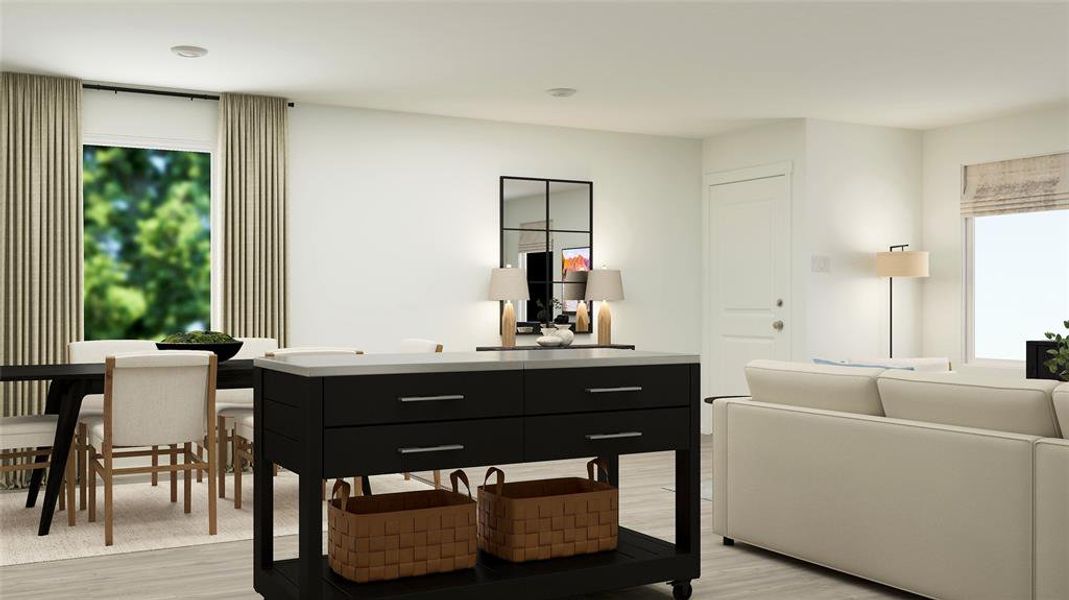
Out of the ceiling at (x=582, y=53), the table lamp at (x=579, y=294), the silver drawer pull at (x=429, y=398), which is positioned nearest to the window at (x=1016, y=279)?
the ceiling at (x=582, y=53)

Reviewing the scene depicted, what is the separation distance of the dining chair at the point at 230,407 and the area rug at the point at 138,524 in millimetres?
193

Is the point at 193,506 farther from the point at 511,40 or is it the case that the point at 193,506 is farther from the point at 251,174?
the point at 511,40

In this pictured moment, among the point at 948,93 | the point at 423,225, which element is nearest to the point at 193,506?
the point at 423,225

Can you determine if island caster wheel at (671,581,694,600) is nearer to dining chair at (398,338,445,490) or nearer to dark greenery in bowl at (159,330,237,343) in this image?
dining chair at (398,338,445,490)

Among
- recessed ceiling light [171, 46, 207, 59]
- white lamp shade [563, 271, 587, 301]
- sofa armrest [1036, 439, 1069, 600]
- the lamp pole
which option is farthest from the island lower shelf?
the lamp pole

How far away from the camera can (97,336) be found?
339 inches

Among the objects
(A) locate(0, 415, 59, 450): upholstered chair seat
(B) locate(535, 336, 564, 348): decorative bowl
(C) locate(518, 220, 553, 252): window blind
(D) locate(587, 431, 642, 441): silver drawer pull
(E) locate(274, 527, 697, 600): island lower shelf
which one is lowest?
(E) locate(274, 527, 697, 600): island lower shelf

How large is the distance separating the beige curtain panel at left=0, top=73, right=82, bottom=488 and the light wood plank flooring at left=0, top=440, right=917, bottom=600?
2299mm

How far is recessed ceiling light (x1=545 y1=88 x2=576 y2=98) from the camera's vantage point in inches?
249

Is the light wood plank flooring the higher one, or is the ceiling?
the ceiling

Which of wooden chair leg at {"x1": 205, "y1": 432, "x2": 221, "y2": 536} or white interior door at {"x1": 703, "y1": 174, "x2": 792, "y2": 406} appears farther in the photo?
white interior door at {"x1": 703, "y1": 174, "x2": 792, "y2": 406}

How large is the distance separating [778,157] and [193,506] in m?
4.82

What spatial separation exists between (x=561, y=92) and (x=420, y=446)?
3.96m

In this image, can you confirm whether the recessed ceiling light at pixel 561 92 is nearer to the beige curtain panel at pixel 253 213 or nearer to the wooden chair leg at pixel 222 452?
the beige curtain panel at pixel 253 213
